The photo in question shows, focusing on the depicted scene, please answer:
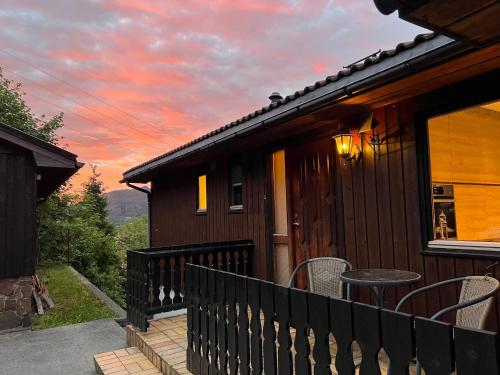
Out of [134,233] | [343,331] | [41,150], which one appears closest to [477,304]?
[343,331]

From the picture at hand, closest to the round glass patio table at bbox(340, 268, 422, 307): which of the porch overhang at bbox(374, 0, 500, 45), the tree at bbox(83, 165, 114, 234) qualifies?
the porch overhang at bbox(374, 0, 500, 45)

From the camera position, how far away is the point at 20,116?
1394cm

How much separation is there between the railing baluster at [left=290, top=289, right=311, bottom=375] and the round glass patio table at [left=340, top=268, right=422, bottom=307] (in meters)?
1.08

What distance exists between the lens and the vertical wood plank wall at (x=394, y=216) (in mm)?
3090

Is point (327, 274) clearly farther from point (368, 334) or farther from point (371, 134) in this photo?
point (368, 334)

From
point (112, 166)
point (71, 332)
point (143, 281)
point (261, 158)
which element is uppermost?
point (112, 166)

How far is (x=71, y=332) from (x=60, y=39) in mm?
8234

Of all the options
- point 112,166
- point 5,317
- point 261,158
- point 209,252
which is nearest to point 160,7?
point 261,158

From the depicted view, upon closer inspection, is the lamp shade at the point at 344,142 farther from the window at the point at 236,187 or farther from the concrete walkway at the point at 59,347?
the concrete walkway at the point at 59,347

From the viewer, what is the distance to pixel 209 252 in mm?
4938

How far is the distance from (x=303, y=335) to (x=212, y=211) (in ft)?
17.7

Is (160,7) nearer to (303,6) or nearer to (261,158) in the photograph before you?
(303,6)

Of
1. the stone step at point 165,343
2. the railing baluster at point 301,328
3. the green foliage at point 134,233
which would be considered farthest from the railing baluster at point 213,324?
the green foliage at point 134,233

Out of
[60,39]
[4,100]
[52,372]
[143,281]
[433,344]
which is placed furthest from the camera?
[4,100]
